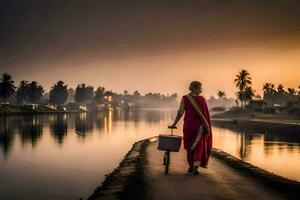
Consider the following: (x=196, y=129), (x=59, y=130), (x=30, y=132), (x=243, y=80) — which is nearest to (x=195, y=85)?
(x=196, y=129)

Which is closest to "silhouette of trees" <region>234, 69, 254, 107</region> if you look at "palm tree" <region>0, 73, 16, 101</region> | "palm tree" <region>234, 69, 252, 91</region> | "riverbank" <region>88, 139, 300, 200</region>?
"palm tree" <region>234, 69, 252, 91</region>

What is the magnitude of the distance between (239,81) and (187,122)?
14514cm

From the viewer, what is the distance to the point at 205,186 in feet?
38.9

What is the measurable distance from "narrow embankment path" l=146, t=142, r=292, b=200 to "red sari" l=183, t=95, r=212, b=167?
A: 2.38 ft

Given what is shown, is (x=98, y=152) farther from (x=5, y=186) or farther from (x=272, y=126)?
(x=272, y=126)

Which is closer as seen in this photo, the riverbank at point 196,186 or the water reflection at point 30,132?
the riverbank at point 196,186

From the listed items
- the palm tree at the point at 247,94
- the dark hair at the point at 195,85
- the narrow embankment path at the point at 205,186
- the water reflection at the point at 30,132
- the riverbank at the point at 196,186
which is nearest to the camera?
the narrow embankment path at the point at 205,186

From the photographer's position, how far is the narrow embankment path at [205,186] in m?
10.7

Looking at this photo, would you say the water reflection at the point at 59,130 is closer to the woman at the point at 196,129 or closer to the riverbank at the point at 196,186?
the riverbank at the point at 196,186

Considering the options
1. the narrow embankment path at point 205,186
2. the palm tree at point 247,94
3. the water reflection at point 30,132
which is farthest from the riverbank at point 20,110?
the narrow embankment path at point 205,186

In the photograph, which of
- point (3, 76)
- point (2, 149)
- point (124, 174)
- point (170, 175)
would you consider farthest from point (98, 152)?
point (3, 76)

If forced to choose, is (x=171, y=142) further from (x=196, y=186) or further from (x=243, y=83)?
(x=243, y=83)

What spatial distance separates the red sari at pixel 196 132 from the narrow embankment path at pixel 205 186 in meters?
0.72

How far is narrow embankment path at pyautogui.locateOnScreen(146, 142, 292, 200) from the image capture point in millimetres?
10736
